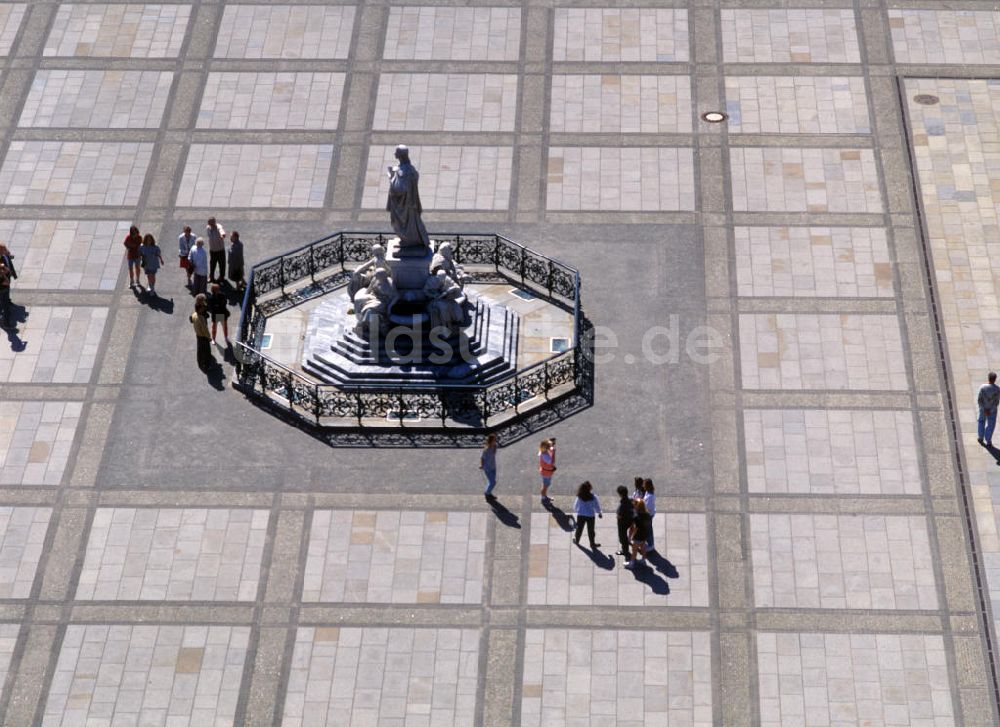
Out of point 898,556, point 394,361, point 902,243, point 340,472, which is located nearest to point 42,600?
point 340,472

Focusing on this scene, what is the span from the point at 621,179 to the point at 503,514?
38.7 feet

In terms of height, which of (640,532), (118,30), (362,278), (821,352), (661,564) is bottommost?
(661,564)

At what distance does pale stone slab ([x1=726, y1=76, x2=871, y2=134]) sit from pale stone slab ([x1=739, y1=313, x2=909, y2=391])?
7.29m

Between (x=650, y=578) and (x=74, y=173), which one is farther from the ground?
(x=74, y=173)

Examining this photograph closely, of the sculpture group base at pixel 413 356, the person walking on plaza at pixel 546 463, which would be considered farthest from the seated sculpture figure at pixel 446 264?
the person walking on plaza at pixel 546 463

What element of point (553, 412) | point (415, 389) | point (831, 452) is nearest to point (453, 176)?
point (415, 389)

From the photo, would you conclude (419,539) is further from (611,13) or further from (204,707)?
(611,13)

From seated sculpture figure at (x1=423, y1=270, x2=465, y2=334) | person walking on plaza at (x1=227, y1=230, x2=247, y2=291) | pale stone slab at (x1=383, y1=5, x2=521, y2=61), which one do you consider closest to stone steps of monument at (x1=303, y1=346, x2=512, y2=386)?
seated sculpture figure at (x1=423, y1=270, x2=465, y2=334)

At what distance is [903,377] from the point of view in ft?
137

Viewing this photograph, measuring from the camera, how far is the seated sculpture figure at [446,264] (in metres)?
42.0

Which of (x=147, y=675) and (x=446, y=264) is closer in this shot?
(x=147, y=675)

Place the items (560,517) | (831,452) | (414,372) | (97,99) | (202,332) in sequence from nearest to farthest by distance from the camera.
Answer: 1. (560,517)
2. (831,452)
3. (414,372)
4. (202,332)
5. (97,99)

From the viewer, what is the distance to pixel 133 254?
43844 millimetres

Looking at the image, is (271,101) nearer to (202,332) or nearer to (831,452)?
(202,332)
